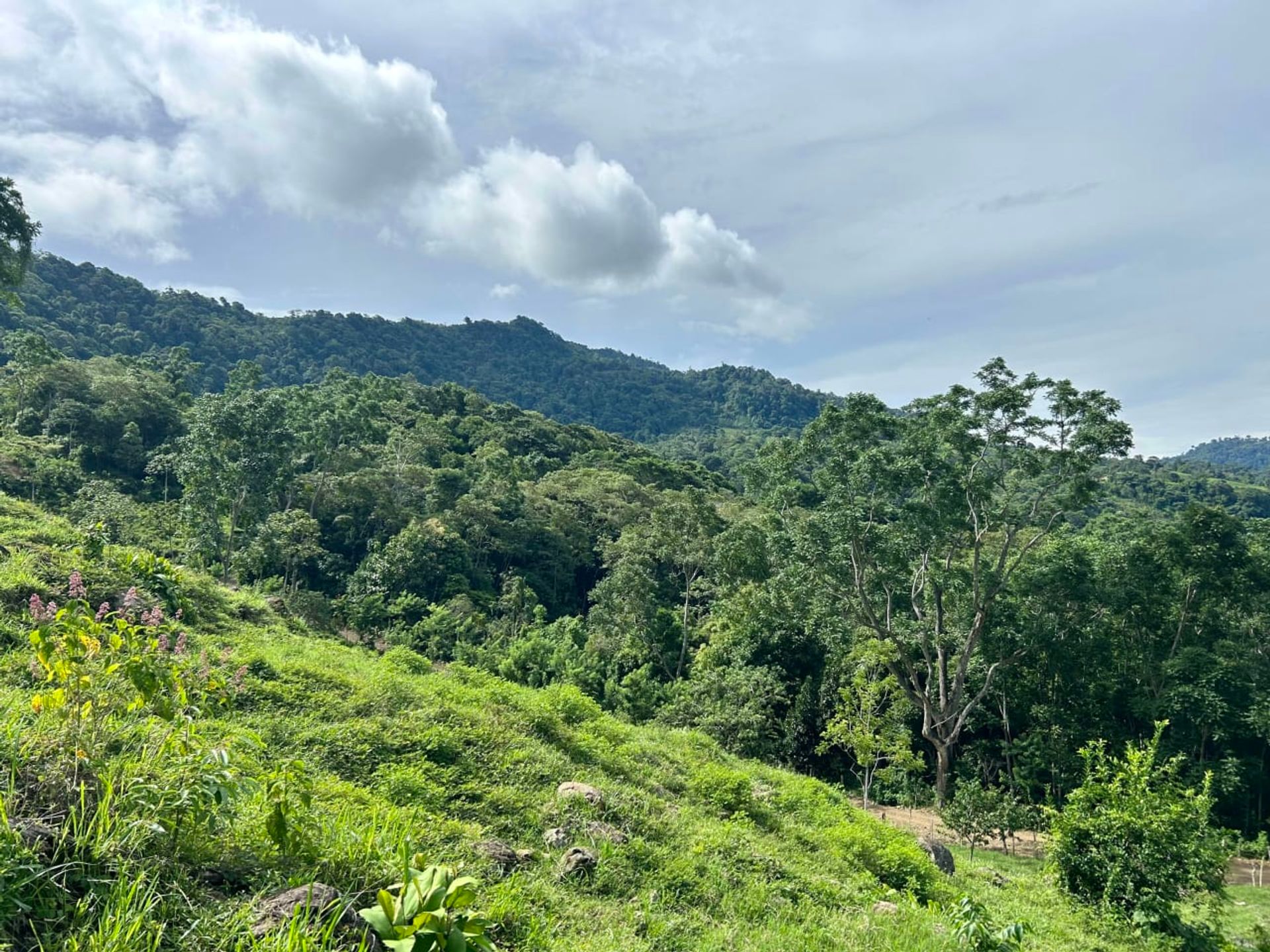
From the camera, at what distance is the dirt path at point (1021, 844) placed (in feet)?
54.9

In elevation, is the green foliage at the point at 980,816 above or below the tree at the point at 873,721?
below

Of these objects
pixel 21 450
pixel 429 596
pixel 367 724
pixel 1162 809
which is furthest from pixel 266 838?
pixel 21 450

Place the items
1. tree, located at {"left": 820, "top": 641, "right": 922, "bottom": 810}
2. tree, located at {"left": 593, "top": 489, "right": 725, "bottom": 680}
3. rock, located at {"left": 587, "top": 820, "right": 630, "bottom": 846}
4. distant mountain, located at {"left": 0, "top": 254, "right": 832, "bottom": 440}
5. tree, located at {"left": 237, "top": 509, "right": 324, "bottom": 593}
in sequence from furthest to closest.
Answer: distant mountain, located at {"left": 0, "top": 254, "right": 832, "bottom": 440}
tree, located at {"left": 593, "top": 489, "right": 725, "bottom": 680}
tree, located at {"left": 237, "top": 509, "right": 324, "bottom": 593}
tree, located at {"left": 820, "top": 641, "right": 922, "bottom": 810}
rock, located at {"left": 587, "top": 820, "right": 630, "bottom": 846}

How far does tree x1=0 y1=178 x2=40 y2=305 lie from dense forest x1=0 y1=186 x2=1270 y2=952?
570 centimetres

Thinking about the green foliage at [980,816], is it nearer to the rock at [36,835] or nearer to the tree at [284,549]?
the rock at [36,835]

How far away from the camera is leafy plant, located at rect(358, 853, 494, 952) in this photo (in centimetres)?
182

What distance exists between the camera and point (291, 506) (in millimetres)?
31125

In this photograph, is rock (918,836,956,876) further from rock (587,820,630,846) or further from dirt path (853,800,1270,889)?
dirt path (853,800,1270,889)

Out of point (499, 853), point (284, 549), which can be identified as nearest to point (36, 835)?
point (499, 853)

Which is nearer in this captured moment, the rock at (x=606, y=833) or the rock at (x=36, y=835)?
the rock at (x=36, y=835)

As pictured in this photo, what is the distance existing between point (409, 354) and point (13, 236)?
130272mm

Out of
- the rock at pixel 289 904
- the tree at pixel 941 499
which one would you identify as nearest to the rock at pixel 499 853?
the rock at pixel 289 904

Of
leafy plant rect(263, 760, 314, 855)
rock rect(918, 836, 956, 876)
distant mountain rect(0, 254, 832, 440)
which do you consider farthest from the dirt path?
distant mountain rect(0, 254, 832, 440)

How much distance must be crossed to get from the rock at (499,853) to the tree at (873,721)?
16.1m
